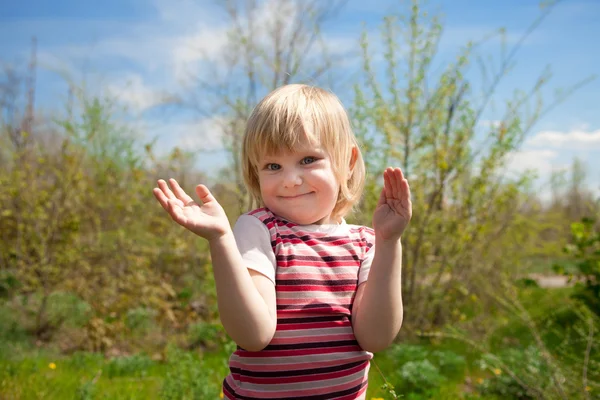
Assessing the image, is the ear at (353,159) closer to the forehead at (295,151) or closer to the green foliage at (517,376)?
the forehead at (295,151)

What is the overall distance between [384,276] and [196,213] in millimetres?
528

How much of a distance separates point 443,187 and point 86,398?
3.19 m

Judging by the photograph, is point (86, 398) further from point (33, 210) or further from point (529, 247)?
point (529, 247)

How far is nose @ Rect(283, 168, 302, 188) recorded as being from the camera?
1.45 m

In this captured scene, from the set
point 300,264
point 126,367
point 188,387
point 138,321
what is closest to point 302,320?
point 300,264

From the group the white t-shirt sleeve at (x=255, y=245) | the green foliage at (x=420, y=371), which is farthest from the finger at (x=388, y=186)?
the green foliage at (x=420, y=371)

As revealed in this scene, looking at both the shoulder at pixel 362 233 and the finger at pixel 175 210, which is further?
the shoulder at pixel 362 233

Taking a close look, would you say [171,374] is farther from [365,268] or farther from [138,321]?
[138,321]

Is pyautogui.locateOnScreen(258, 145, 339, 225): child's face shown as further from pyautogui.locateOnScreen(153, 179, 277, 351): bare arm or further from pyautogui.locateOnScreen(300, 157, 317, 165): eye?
pyautogui.locateOnScreen(153, 179, 277, 351): bare arm

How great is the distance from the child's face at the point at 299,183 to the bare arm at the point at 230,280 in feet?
0.70

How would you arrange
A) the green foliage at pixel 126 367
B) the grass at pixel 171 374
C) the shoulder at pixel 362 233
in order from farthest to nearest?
the green foliage at pixel 126 367 < the grass at pixel 171 374 < the shoulder at pixel 362 233

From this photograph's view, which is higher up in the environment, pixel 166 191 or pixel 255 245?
pixel 166 191

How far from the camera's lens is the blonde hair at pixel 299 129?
1.46 metres

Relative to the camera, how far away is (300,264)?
1433mm
